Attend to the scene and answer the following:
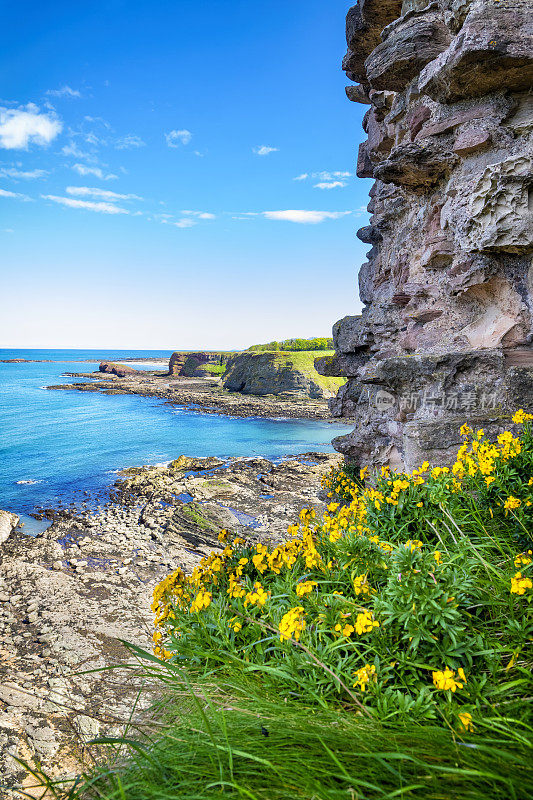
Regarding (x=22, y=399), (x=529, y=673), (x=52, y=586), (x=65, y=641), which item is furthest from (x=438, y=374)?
(x=22, y=399)

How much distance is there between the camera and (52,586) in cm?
1155

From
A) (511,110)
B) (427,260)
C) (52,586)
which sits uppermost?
(511,110)

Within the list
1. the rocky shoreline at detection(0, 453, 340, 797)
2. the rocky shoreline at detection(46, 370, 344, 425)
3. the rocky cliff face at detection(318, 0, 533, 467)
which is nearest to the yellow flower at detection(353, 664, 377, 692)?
the rocky shoreline at detection(0, 453, 340, 797)

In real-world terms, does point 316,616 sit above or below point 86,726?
above

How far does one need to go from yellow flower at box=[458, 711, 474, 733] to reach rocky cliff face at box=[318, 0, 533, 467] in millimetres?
2910

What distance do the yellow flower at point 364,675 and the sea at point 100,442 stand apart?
16.5 m

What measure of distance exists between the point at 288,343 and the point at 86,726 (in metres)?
63.4

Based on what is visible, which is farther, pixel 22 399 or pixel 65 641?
pixel 22 399

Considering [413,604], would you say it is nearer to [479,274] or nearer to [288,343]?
[479,274]

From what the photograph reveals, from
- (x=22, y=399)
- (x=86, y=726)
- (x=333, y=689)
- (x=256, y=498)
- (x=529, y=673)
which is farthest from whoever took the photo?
(x=22, y=399)

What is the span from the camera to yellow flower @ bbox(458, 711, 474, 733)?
1.78 metres

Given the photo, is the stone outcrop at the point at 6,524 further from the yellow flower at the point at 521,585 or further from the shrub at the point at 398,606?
the yellow flower at the point at 521,585

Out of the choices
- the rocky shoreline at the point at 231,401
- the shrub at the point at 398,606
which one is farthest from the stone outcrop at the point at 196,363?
the shrub at the point at 398,606

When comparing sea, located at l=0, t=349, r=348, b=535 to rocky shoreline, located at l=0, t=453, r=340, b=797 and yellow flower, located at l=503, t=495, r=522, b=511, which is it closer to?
rocky shoreline, located at l=0, t=453, r=340, b=797
